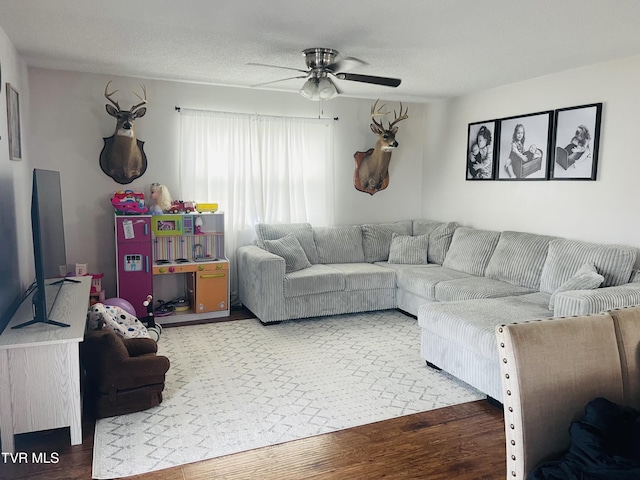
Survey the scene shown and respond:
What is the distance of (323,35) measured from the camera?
131 inches

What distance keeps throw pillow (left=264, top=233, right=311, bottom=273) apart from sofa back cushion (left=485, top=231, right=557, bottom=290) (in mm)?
1890

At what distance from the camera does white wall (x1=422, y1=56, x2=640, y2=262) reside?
390cm

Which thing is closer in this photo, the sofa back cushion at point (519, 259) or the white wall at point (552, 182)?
the white wall at point (552, 182)

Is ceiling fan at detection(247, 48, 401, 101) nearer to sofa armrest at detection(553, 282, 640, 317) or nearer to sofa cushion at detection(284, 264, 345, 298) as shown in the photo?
sofa cushion at detection(284, 264, 345, 298)

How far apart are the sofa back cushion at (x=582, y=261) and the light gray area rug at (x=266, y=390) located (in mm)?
1306

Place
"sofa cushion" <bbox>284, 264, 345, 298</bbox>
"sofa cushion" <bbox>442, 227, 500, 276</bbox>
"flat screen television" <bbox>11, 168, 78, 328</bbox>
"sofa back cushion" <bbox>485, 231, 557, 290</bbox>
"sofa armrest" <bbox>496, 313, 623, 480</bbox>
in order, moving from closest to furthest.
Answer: "sofa armrest" <bbox>496, 313, 623, 480</bbox>, "flat screen television" <bbox>11, 168, 78, 328</bbox>, "sofa back cushion" <bbox>485, 231, 557, 290</bbox>, "sofa cushion" <bbox>284, 264, 345, 298</bbox>, "sofa cushion" <bbox>442, 227, 500, 276</bbox>

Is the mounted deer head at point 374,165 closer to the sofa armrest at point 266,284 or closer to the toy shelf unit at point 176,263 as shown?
the sofa armrest at point 266,284

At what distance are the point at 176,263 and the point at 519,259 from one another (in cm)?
336

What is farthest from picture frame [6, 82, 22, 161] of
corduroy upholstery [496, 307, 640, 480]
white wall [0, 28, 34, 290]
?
corduroy upholstery [496, 307, 640, 480]

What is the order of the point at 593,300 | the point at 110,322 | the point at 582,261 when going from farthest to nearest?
the point at 582,261, the point at 110,322, the point at 593,300

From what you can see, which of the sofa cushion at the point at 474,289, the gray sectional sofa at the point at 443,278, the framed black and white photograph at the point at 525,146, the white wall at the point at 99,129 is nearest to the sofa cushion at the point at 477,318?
the gray sectional sofa at the point at 443,278

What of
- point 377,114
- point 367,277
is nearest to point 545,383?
point 367,277

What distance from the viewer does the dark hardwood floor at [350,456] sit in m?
2.40

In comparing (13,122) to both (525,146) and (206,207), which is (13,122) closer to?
(206,207)
